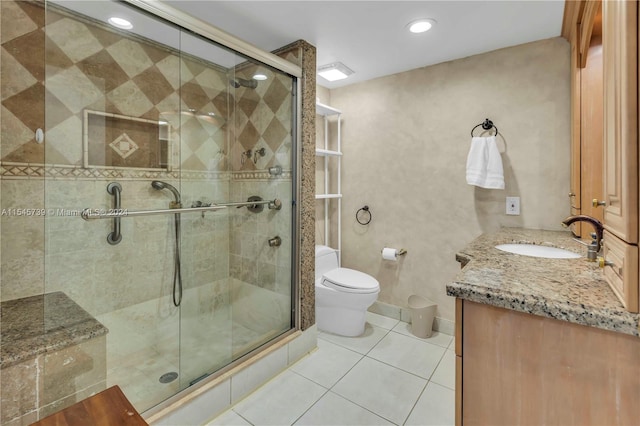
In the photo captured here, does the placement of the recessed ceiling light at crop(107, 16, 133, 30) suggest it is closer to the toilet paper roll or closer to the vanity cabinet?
the vanity cabinet

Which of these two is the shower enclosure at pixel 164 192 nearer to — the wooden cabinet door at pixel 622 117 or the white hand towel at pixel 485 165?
the white hand towel at pixel 485 165

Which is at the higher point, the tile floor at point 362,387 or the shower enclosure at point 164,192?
the shower enclosure at point 164,192

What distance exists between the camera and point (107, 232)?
173 cm

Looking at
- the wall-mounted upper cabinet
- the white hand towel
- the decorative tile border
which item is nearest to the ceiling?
the white hand towel

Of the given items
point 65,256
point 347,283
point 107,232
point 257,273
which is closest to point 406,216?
point 347,283

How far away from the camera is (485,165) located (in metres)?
2.21

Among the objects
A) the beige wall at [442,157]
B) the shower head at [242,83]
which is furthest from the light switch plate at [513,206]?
the shower head at [242,83]

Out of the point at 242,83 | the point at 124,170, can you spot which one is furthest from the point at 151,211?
A: the point at 242,83

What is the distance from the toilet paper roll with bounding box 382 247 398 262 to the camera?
2.67 m

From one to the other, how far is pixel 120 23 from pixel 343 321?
241 centimetres

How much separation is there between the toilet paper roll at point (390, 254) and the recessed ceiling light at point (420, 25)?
1.67 meters

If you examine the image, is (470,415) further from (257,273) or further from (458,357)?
(257,273)

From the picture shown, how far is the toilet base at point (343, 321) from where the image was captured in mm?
2461

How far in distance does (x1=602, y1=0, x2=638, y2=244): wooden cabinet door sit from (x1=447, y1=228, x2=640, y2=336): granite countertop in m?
0.18
